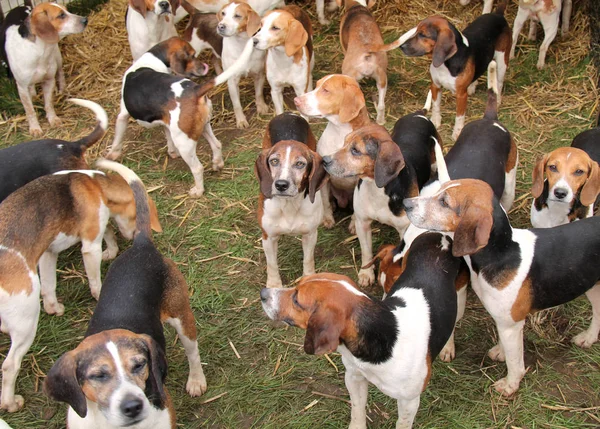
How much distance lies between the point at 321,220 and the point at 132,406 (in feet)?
8.83

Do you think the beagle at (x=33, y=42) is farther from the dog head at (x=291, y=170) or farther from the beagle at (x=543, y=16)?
the beagle at (x=543, y=16)

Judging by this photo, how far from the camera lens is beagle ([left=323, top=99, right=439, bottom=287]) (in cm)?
492

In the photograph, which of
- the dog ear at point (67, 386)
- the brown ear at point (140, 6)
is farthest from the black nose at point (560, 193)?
the brown ear at point (140, 6)

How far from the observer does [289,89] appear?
28.9 ft

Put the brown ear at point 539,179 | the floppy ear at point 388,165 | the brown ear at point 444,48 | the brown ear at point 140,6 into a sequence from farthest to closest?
the brown ear at point 140,6 < the brown ear at point 444,48 < the brown ear at point 539,179 < the floppy ear at point 388,165

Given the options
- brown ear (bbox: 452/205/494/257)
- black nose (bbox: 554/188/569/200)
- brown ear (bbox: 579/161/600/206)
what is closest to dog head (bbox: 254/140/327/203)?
brown ear (bbox: 452/205/494/257)

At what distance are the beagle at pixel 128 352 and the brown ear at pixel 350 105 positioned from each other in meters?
2.15

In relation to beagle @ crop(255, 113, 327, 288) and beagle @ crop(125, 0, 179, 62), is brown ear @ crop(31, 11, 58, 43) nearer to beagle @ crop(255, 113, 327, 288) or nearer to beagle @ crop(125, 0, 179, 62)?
beagle @ crop(125, 0, 179, 62)

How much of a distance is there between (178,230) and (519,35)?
18.2 feet

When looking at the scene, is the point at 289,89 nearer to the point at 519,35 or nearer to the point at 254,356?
the point at 519,35

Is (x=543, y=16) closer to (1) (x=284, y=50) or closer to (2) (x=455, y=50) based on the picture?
(2) (x=455, y=50)

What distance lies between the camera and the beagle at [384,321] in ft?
11.5

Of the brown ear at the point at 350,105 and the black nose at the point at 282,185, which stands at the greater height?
the brown ear at the point at 350,105

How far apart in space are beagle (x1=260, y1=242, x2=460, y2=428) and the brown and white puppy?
128 centimetres
